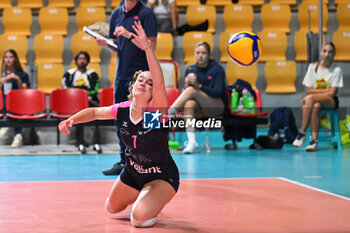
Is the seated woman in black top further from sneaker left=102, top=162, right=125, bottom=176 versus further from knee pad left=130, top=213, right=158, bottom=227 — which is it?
knee pad left=130, top=213, right=158, bottom=227

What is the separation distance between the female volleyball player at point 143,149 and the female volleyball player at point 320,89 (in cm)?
505

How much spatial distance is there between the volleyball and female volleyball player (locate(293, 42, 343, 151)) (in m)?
3.81

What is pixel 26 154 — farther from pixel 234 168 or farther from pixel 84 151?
pixel 234 168

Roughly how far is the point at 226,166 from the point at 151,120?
3067mm

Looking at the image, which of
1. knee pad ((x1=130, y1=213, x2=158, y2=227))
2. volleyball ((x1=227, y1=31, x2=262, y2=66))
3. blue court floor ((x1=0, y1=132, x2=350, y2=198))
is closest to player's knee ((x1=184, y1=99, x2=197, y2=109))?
blue court floor ((x1=0, y1=132, x2=350, y2=198))

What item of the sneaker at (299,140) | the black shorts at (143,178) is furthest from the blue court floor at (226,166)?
the black shorts at (143,178)

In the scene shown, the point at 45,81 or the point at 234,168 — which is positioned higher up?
the point at 45,81

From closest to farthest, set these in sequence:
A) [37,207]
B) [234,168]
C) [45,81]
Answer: [37,207], [234,168], [45,81]

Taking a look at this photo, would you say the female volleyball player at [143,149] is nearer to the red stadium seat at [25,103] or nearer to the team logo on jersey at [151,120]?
the team logo on jersey at [151,120]

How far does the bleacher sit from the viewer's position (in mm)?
9961

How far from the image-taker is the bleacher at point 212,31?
9.96 meters

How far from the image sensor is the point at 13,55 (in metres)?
8.53

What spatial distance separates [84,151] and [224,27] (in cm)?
475

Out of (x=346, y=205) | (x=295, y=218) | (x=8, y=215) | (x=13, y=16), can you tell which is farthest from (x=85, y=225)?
(x=13, y=16)
